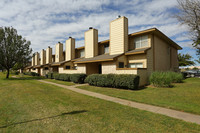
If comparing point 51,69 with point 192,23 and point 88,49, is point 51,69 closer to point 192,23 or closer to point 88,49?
point 88,49

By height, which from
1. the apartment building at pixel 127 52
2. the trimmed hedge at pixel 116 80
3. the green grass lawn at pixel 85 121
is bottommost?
the green grass lawn at pixel 85 121

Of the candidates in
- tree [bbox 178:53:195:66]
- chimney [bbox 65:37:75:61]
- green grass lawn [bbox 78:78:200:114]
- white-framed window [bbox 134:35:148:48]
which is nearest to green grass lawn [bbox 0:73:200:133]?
green grass lawn [bbox 78:78:200:114]

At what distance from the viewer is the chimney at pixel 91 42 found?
1891cm

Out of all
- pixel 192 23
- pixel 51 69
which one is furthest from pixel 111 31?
pixel 51 69

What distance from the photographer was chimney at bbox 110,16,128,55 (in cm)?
1415

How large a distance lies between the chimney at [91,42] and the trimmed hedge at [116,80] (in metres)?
7.22

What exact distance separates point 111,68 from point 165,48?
11.0 meters

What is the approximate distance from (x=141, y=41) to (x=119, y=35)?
119 inches

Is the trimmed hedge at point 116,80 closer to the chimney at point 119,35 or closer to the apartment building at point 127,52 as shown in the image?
the apartment building at point 127,52

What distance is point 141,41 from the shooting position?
48.1ft

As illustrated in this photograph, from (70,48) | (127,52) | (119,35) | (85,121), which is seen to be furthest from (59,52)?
(85,121)

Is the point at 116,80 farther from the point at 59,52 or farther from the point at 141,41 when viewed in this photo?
the point at 59,52

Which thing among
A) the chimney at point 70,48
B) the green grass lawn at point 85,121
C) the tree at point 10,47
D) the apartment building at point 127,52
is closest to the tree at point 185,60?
the apartment building at point 127,52

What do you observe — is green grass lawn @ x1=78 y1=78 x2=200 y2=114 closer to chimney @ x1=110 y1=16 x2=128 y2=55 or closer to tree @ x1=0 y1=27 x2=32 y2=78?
chimney @ x1=110 y1=16 x2=128 y2=55
